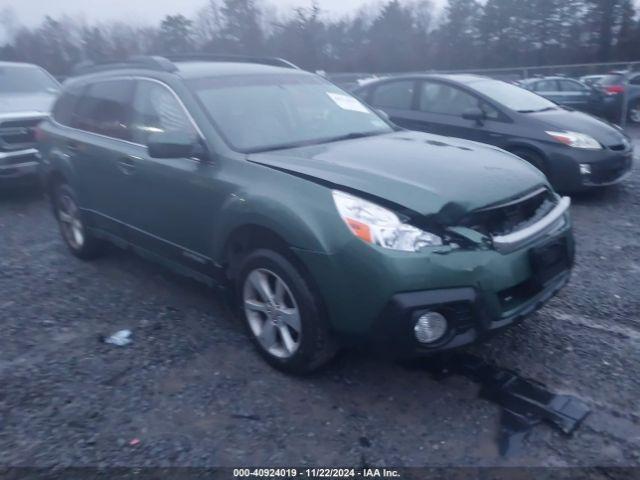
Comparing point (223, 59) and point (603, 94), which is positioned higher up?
point (223, 59)

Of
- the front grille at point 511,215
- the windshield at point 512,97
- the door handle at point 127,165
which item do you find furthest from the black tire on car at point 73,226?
the windshield at point 512,97

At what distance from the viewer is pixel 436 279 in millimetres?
2902

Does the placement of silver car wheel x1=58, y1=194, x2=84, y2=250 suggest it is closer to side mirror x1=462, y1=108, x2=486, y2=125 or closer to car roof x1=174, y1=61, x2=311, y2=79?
car roof x1=174, y1=61, x2=311, y2=79

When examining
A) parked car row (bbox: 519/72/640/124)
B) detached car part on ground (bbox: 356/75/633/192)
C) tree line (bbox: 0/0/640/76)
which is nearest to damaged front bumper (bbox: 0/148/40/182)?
detached car part on ground (bbox: 356/75/633/192)

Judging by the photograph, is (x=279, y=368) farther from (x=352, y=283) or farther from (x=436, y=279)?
(x=436, y=279)

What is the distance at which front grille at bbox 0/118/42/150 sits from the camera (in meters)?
7.73

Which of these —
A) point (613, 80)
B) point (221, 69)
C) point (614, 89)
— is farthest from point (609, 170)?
point (613, 80)

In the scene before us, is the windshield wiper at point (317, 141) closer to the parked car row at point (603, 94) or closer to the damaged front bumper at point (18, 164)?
the damaged front bumper at point (18, 164)

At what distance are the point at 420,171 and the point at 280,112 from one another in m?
1.36

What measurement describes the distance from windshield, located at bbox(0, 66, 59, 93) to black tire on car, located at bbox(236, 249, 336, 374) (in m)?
7.41

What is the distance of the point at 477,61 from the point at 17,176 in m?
35.8

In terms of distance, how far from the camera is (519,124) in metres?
7.10

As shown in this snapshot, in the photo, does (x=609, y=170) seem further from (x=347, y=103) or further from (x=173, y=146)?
(x=173, y=146)

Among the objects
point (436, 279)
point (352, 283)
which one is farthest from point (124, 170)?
point (436, 279)
